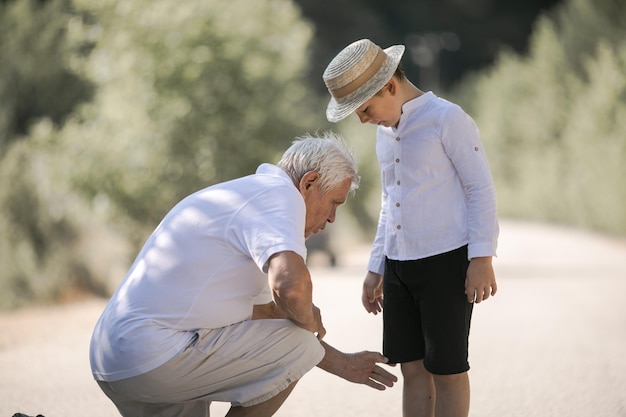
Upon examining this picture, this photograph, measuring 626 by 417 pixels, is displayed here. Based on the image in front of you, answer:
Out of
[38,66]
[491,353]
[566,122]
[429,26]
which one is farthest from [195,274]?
[429,26]

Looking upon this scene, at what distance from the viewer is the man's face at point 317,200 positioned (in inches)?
155

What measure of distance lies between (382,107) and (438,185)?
0.41m

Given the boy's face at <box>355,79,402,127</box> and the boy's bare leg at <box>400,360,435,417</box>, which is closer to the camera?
the boy's face at <box>355,79,402,127</box>

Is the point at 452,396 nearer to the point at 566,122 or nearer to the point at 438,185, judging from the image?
the point at 438,185

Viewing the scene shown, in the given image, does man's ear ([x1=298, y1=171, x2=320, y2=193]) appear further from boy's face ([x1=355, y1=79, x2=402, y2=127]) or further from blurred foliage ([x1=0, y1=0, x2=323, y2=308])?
blurred foliage ([x1=0, y1=0, x2=323, y2=308])

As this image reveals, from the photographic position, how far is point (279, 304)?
369 centimetres

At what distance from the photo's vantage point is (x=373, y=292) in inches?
189

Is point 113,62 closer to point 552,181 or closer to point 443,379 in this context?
point 443,379

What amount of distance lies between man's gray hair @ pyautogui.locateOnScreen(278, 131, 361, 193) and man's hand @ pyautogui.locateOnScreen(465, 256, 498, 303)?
0.66m

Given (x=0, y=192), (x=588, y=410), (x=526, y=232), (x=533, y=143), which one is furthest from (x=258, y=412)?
(x=533, y=143)

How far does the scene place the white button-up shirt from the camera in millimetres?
4246

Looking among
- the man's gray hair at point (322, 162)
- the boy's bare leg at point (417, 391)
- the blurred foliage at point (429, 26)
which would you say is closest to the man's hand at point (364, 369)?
the boy's bare leg at point (417, 391)

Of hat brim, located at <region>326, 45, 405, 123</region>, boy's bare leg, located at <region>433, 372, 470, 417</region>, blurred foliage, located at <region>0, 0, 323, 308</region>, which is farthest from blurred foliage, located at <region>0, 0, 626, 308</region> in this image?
boy's bare leg, located at <region>433, 372, 470, 417</region>

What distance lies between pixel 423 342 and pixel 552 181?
83.5 feet
